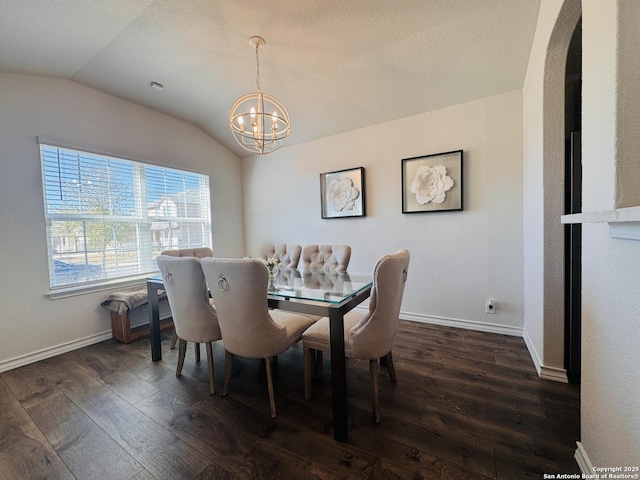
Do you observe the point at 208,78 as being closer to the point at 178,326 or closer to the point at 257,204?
the point at 257,204

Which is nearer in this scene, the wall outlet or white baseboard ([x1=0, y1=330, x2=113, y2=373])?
white baseboard ([x1=0, y1=330, x2=113, y2=373])

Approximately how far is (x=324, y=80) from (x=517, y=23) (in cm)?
169

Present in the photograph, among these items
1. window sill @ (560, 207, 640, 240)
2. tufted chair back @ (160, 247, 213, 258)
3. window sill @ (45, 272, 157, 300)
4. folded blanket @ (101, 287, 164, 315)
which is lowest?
folded blanket @ (101, 287, 164, 315)

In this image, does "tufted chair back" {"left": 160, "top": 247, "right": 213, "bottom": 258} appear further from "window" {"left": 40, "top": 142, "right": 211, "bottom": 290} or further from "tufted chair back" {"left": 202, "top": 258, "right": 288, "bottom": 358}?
"tufted chair back" {"left": 202, "top": 258, "right": 288, "bottom": 358}

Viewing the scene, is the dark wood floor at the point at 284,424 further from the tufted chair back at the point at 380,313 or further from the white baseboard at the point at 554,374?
the tufted chair back at the point at 380,313

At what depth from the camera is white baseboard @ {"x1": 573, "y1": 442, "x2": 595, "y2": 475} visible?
114 centimetres

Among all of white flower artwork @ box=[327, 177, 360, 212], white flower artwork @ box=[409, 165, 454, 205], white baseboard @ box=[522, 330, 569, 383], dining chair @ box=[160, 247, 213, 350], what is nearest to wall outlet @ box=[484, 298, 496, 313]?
white baseboard @ box=[522, 330, 569, 383]

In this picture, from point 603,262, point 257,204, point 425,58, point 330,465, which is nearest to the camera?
point 603,262

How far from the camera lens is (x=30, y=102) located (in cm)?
248

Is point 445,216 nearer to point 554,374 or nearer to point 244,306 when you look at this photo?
point 554,374

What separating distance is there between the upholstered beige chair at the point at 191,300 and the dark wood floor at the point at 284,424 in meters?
0.38

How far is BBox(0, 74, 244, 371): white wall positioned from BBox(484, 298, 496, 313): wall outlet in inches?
166


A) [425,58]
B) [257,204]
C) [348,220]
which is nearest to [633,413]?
[425,58]

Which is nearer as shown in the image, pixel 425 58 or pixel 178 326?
pixel 178 326
